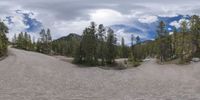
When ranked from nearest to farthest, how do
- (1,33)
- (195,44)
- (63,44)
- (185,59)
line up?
1. (185,59)
2. (195,44)
3. (1,33)
4. (63,44)

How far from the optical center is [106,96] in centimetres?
3167

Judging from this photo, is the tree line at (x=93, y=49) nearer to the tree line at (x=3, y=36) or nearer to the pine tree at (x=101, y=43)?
the pine tree at (x=101, y=43)

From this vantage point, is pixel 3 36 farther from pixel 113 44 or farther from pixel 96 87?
pixel 96 87

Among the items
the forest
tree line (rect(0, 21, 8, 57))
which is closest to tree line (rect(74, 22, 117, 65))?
the forest

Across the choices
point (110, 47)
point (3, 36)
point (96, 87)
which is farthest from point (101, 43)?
point (96, 87)

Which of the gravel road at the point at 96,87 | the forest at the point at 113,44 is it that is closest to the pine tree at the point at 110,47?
the forest at the point at 113,44

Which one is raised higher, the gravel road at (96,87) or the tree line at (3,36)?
the tree line at (3,36)

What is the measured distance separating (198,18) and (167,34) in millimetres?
16215

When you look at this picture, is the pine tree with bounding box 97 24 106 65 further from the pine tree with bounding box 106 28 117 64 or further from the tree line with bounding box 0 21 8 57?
the tree line with bounding box 0 21 8 57

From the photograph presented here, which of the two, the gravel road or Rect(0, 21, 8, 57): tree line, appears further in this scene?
Rect(0, 21, 8, 57): tree line

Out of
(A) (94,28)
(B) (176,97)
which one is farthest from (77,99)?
(A) (94,28)

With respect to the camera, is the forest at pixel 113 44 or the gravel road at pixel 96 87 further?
the forest at pixel 113 44

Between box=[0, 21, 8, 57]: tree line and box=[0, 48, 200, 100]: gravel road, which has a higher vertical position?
box=[0, 21, 8, 57]: tree line

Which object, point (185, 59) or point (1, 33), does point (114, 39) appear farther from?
point (1, 33)
